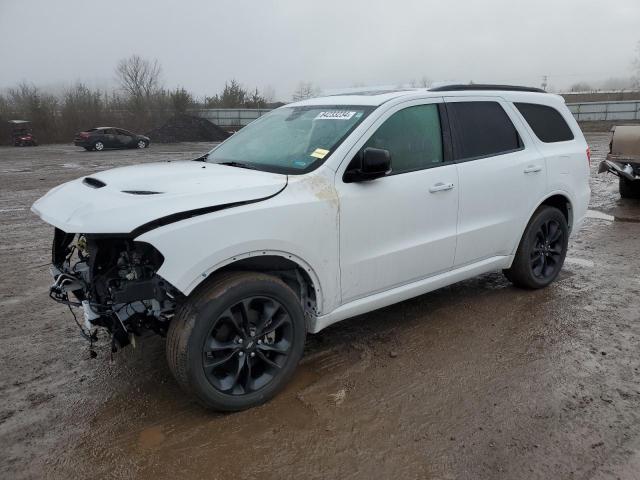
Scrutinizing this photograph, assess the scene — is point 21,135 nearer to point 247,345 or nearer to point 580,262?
point 580,262

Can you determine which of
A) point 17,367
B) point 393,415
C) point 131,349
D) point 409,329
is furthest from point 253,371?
point 17,367

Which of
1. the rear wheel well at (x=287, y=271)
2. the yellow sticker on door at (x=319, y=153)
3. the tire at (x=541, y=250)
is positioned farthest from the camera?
the tire at (x=541, y=250)

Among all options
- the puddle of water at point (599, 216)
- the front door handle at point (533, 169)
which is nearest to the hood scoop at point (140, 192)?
the front door handle at point (533, 169)

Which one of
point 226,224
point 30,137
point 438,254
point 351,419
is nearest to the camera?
point 226,224

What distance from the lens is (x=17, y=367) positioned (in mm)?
3748

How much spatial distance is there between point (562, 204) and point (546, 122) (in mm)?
850

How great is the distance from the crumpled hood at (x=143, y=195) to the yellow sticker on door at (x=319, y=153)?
1.07 ft

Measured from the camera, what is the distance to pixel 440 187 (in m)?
3.90

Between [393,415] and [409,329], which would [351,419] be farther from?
[409,329]

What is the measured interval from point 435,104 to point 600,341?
2295 millimetres

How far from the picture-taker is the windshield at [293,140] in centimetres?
357

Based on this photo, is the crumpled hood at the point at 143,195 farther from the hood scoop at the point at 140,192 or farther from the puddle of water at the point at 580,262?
the puddle of water at the point at 580,262

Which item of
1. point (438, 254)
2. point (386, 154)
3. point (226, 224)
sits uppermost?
point (386, 154)

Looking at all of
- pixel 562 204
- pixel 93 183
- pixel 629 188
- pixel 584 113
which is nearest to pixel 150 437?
pixel 93 183
